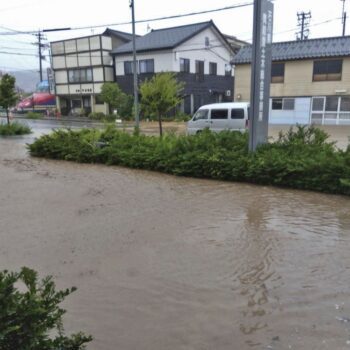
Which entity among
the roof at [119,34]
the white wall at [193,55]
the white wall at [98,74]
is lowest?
the white wall at [98,74]

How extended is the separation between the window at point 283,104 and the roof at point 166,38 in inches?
370

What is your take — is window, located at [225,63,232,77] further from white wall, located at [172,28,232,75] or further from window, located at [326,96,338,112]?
window, located at [326,96,338,112]

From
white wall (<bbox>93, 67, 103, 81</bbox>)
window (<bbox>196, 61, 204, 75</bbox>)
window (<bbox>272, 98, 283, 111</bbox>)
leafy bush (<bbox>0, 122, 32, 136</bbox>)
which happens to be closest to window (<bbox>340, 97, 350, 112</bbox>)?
window (<bbox>272, 98, 283, 111</bbox>)

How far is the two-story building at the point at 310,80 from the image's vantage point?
22.5 metres

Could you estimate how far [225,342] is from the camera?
2.92 m

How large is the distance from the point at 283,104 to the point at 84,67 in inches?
781

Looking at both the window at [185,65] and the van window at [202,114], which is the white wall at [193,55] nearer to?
the window at [185,65]

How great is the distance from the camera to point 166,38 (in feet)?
99.7

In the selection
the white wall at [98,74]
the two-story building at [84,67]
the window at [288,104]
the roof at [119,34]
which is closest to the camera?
the window at [288,104]

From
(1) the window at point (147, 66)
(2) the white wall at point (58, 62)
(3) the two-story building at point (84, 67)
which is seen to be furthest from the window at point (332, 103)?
(2) the white wall at point (58, 62)

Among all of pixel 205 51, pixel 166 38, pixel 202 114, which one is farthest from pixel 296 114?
pixel 166 38

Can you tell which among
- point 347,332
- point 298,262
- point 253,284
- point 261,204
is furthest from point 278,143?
point 347,332

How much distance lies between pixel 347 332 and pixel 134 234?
10.1ft

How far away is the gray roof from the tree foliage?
9.88 meters
